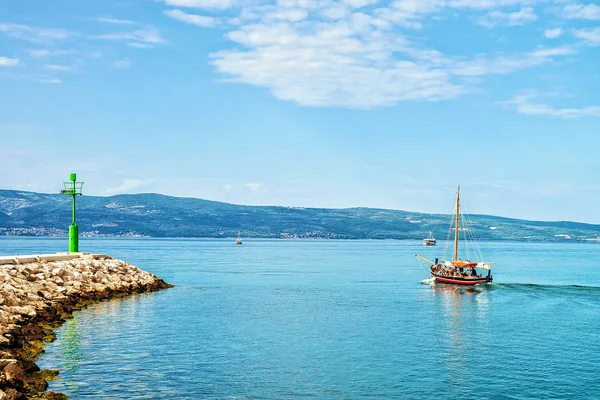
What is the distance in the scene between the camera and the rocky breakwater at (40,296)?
26.1m

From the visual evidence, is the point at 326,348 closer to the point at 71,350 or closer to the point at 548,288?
the point at 71,350

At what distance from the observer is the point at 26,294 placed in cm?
4303

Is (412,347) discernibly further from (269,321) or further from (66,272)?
(66,272)

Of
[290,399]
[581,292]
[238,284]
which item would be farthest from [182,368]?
[581,292]

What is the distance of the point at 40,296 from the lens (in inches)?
1788

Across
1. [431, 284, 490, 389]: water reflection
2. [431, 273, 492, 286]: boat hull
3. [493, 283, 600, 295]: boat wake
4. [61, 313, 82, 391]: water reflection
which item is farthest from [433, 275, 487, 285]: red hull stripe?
[61, 313, 82, 391]: water reflection

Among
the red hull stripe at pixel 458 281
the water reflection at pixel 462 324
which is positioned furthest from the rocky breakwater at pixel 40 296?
the red hull stripe at pixel 458 281

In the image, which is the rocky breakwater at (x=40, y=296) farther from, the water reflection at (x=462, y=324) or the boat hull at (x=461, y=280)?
the boat hull at (x=461, y=280)

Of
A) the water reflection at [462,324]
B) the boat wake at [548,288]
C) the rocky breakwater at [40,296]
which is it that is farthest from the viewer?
the boat wake at [548,288]

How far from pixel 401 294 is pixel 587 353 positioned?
34.6m

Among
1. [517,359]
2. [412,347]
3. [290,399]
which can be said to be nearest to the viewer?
[290,399]

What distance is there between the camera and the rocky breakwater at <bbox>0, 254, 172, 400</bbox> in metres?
26.1

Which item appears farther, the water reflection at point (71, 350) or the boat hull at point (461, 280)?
the boat hull at point (461, 280)

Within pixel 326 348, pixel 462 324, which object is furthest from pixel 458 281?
pixel 326 348
